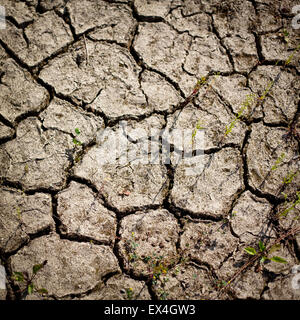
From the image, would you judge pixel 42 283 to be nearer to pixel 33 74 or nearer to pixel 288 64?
pixel 33 74

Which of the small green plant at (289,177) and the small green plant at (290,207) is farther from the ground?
the small green plant at (289,177)

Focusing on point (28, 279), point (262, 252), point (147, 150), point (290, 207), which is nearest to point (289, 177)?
point (290, 207)

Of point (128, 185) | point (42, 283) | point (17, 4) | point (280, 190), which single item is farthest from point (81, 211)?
point (17, 4)

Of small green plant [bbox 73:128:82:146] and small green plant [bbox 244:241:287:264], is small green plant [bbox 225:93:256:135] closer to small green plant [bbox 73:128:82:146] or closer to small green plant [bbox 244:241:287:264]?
small green plant [bbox 244:241:287:264]

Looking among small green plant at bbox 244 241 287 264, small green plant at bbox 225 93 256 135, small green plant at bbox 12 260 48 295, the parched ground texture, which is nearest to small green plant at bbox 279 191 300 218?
the parched ground texture

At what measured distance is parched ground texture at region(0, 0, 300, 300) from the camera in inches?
69.3

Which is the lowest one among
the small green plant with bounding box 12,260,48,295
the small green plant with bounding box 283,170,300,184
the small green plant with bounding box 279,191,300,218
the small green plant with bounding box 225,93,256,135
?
the small green plant with bounding box 12,260,48,295

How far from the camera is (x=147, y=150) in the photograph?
6.68 ft

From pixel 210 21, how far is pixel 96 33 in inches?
Result: 43.4

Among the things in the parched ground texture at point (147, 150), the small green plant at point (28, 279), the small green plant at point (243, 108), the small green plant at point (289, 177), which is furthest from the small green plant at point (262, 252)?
the small green plant at point (28, 279)

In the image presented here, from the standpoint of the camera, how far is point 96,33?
2.32 metres

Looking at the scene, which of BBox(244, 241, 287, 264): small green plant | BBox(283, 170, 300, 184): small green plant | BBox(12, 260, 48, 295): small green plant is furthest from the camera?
BBox(283, 170, 300, 184): small green plant

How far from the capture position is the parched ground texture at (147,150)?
1761mm

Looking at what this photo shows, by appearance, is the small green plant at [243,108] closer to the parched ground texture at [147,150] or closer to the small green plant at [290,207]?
the parched ground texture at [147,150]
